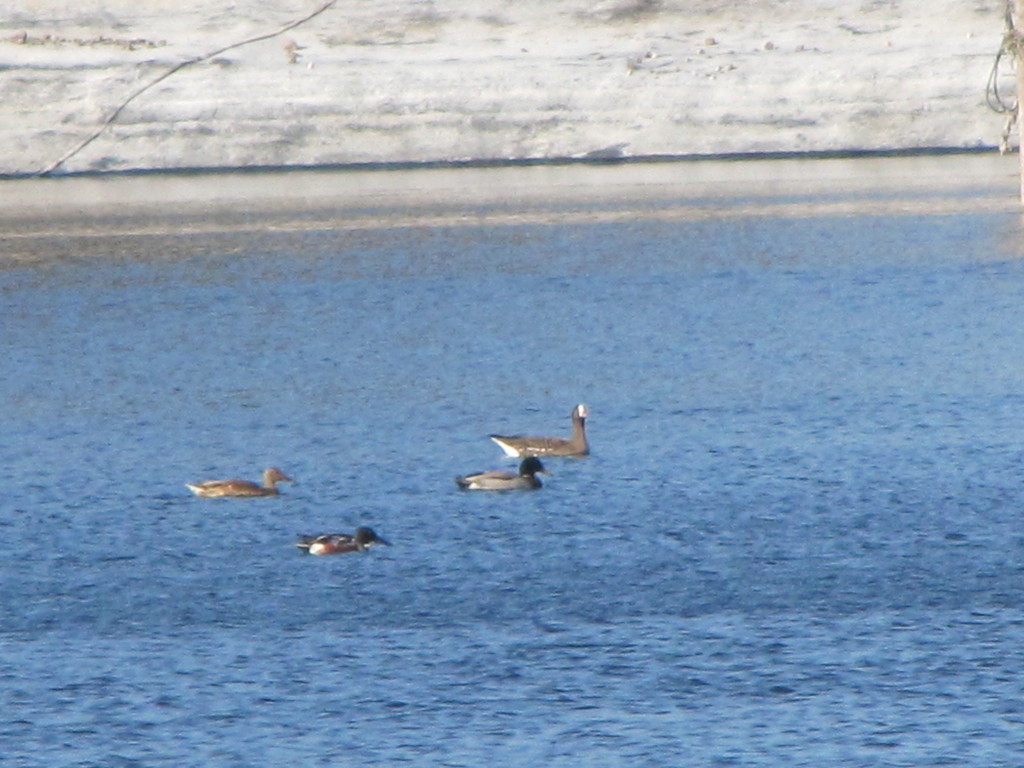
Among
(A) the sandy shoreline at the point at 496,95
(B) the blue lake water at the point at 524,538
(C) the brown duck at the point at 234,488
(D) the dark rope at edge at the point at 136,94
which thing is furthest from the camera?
(D) the dark rope at edge at the point at 136,94

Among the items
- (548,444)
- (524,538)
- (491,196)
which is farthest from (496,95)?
(524,538)

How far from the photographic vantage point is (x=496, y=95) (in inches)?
2159

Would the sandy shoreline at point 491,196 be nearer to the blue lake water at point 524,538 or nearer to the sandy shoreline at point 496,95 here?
the sandy shoreline at point 496,95

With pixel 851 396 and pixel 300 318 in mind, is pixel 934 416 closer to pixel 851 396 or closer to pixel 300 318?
pixel 851 396

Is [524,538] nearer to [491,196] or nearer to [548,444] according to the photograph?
[548,444]

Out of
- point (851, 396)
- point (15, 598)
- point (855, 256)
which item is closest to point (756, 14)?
point (855, 256)

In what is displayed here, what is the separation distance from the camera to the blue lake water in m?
10.7

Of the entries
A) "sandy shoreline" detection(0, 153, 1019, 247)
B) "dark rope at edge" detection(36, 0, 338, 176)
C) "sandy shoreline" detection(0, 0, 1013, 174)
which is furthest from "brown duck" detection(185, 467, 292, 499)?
"dark rope at edge" detection(36, 0, 338, 176)

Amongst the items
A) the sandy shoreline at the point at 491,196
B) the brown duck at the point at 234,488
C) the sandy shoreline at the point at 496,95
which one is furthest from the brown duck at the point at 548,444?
the sandy shoreline at the point at 496,95

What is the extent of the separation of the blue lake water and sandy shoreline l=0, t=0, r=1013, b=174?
25.1 m

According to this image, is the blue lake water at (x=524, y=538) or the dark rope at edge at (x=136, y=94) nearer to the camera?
the blue lake water at (x=524, y=538)

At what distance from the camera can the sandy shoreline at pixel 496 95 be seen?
54875 mm

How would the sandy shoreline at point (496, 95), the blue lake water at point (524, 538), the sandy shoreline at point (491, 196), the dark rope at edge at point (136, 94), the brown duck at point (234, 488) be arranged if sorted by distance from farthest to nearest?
the dark rope at edge at point (136, 94)
the sandy shoreline at point (496, 95)
the sandy shoreline at point (491, 196)
the brown duck at point (234, 488)
the blue lake water at point (524, 538)

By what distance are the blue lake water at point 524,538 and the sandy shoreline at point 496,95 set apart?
2506 centimetres
